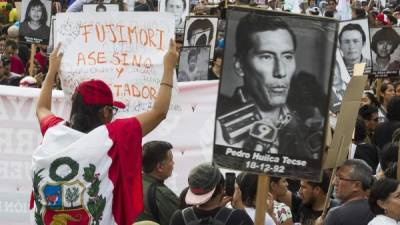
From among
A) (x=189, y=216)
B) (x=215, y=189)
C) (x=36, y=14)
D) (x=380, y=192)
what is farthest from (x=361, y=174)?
(x=36, y=14)

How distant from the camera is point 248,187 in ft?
21.6

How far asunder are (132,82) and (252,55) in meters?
1.76

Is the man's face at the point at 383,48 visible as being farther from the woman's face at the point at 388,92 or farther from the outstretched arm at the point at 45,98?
the outstretched arm at the point at 45,98

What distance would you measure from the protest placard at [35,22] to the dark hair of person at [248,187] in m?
9.63

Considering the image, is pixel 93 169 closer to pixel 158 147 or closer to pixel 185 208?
pixel 185 208

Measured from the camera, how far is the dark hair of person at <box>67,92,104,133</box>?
5461mm

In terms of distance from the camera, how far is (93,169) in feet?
17.5

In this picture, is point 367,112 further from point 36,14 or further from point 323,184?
point 36,14

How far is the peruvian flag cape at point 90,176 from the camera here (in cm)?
531

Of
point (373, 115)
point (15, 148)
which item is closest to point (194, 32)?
point (373, 115)

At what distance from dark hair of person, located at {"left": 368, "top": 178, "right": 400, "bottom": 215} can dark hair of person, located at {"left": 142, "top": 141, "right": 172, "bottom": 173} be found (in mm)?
1205

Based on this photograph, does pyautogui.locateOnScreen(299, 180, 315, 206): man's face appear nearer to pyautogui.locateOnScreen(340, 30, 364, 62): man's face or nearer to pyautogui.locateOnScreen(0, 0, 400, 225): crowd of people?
pyautogui.locateOnScreen(0, 0, 400, 225): crowd of people

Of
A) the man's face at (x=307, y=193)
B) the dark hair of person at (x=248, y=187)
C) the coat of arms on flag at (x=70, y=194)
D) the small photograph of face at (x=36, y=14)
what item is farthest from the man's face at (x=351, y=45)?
the coat of arms on flag at (x=70, y=194)

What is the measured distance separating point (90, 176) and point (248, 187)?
4.92ft
